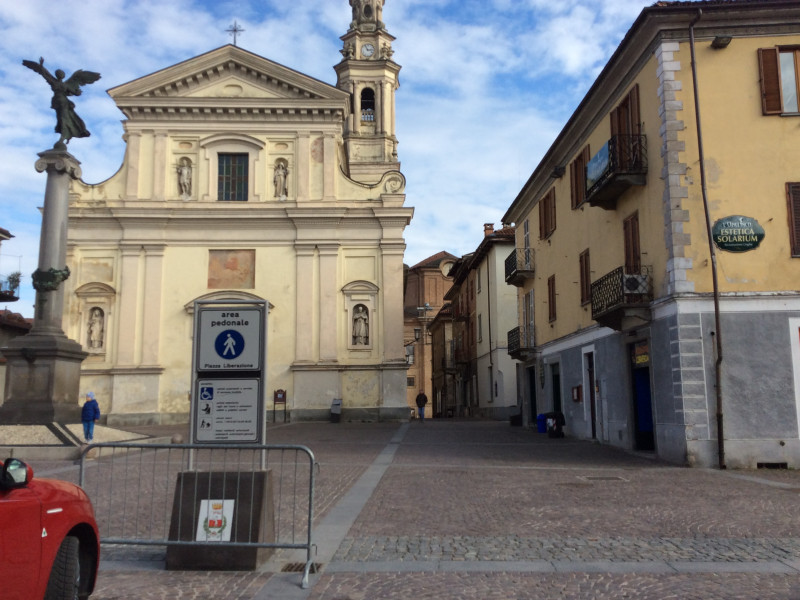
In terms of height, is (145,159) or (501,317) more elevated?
(145,159)

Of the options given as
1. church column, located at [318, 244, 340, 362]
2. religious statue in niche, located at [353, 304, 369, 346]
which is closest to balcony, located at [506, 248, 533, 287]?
religious statue in niche, located at [353, 304, 369, 346]

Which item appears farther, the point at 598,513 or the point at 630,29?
the point at 630,29

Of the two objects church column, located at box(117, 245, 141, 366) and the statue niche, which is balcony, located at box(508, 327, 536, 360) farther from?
the statue niche

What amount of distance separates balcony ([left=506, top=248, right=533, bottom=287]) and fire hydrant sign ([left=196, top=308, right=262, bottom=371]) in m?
21.1

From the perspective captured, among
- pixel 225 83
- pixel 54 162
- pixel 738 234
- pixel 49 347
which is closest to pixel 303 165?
pixel 225 83

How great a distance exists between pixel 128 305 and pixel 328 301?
927cm

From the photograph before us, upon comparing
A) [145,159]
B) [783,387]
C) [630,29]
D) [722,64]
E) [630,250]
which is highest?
[145,159]

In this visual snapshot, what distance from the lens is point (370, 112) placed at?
45.8 m

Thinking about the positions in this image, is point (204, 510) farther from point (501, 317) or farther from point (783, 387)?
point (501, 317)

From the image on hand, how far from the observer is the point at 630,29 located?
15.8m

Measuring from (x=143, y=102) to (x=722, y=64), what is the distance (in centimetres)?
2839

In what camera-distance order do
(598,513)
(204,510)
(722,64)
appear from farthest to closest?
(722,64) → (598,513) → (204,510)

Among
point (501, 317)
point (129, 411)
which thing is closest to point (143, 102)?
point (129, 411)

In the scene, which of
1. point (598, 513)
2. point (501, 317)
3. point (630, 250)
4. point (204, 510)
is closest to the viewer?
point (204, 510)
